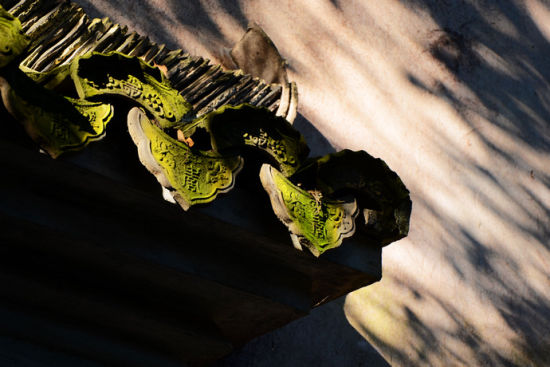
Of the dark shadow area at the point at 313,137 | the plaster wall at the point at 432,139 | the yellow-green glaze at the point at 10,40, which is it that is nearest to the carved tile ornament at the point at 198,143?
the yellow-green glaze at the point at 10,40

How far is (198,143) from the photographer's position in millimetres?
2256

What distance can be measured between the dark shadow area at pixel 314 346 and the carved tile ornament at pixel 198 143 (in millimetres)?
1141

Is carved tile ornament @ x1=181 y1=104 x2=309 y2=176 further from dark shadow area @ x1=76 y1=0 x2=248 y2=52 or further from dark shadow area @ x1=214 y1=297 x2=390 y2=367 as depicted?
dark shadow area @ x1=76 y1=0 x2=248 y2=52

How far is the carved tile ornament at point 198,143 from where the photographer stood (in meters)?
Result: 1.86

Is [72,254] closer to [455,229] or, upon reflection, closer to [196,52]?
[196,52]

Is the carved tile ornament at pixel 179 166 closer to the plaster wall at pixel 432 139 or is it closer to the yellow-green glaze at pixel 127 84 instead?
the yellow-green glaze at pixel 127 84

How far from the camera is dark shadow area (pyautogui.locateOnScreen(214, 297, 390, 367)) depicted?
11.2 ft

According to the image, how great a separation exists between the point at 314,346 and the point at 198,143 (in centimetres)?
173

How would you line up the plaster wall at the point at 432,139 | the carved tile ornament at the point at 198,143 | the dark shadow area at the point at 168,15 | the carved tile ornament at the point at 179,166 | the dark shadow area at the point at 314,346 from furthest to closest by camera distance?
1. the plaster wall at the point at 432,139
2. the dark shadow area at the point at 168,15
3. the dark shadow area at the point at 314,346
4. the carved tile ornament at the point at 179,166
5. the carved tile ornament at the point at 198,143

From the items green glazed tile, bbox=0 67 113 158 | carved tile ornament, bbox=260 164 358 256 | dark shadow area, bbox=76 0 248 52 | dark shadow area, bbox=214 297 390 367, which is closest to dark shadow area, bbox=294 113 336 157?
dark shadow area, bbox=76 0 248 52

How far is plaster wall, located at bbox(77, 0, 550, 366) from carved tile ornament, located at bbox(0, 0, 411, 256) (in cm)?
128

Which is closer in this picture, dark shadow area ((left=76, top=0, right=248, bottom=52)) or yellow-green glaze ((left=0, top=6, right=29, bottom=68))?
yellow-green glaze ((left=0, top=6, right=29, bottom=68))

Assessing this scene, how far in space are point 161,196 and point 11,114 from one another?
524 millimetres

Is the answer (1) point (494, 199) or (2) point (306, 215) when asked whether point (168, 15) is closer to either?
(2) point (306, 215)
